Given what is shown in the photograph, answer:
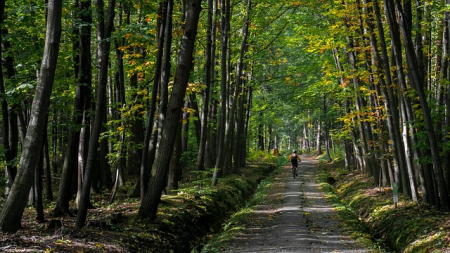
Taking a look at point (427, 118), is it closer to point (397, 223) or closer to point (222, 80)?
point (397, 223)

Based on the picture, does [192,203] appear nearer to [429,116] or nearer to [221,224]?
[221,224]

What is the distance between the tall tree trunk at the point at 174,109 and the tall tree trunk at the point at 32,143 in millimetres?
3234

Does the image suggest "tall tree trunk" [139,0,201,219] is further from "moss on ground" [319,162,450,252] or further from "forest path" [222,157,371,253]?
"moss on ground" [319,162,450,252]

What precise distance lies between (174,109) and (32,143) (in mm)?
3608

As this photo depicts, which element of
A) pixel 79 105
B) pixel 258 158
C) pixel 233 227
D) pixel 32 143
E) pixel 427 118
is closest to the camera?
pixel 32 143

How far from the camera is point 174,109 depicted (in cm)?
993

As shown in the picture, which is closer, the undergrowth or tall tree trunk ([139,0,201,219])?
the undergrowth

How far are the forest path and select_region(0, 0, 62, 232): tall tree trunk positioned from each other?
4.31 m

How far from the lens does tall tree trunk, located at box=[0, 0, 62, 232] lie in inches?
275

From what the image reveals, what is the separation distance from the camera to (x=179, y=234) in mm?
9938

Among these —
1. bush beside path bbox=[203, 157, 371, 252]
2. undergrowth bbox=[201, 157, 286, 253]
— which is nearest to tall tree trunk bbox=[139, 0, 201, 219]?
undergrowth bbox=[201, 157, 286, 253]

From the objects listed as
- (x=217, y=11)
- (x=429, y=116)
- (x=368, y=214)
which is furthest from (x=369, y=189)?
(x=217, y=11)

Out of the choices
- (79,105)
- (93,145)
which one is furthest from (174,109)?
(79,105)

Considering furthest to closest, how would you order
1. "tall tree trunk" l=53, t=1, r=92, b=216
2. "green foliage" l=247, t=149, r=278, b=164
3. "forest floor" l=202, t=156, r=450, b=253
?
"green foliage" l=247, t=149, r=278, b=164, "tall tree trunk" l=53, t=1, r=92, b=216, "forest floor" l=202, t=156, r=450, b=253
